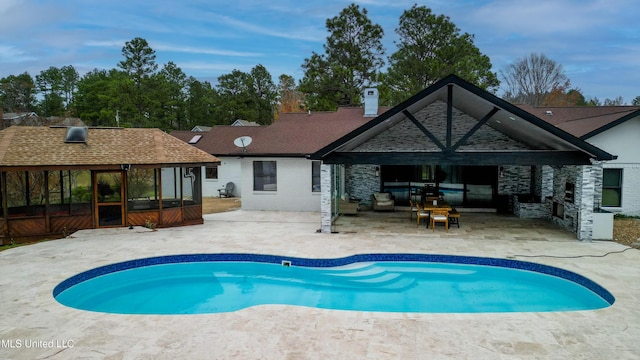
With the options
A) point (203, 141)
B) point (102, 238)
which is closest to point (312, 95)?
point (203, 141)

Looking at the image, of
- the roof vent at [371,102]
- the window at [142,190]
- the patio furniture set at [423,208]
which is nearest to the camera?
the patio furniture set at [423,208]

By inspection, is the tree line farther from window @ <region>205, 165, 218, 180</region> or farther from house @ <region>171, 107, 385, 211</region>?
house @ <region>171, 107, 385, 211</region>

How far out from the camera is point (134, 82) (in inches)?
1420

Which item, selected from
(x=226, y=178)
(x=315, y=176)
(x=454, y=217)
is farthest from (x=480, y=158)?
(x=226, y=178)

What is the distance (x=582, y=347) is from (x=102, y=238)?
12.4 meters

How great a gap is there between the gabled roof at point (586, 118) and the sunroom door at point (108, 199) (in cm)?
1640

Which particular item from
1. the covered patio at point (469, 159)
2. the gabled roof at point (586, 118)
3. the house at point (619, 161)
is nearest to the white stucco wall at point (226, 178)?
the covered patio at point (469, 159)

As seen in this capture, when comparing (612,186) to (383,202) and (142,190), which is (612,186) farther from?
(142,190)

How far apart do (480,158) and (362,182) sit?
657 cm

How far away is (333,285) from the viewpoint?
929cm

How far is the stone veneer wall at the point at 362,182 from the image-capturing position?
1762cm

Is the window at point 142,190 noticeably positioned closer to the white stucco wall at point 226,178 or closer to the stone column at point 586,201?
the white stucco wall at point 226,178

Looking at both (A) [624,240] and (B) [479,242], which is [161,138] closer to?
(B) [479,242]

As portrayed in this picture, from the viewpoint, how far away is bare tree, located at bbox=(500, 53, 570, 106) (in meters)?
42.1
